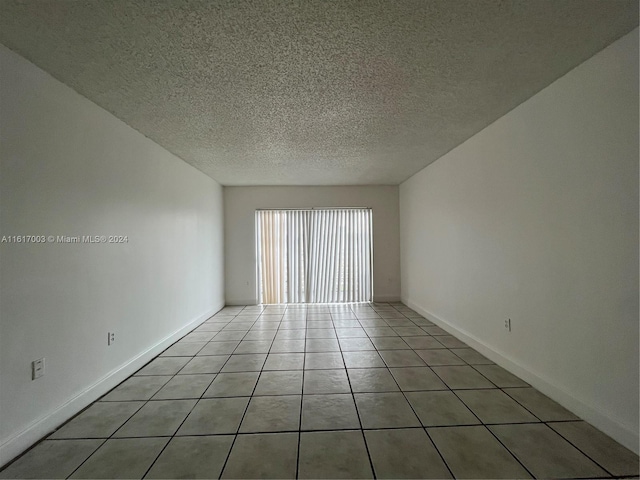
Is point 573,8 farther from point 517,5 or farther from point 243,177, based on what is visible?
point 243,177

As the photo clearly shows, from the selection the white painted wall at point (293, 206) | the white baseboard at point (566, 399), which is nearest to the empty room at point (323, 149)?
the white baseboard at point (566, 399)

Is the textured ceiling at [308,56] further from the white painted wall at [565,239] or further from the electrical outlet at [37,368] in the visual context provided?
the electrical outlet at [37,368]

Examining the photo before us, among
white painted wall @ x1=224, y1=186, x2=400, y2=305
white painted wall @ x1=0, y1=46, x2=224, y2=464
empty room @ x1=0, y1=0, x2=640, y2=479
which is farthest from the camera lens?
white painted wall @ x1=224, y1=186, x2=400, y2=305

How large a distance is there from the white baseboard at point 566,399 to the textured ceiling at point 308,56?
2.24 m

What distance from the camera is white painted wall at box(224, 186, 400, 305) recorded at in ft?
19.0

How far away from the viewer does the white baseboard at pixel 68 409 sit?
1.63 metres

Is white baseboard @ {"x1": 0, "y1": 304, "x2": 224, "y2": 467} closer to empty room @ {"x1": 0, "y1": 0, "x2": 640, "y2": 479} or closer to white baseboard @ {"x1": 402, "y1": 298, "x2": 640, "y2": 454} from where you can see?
empty room @ {"x1": 0, "y1": 0, "x2": 640, "y2": 479}

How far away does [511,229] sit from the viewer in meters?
2.59

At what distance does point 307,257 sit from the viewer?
5.86 meters

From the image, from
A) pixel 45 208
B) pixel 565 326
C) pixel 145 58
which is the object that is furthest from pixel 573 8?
pixel 45 208

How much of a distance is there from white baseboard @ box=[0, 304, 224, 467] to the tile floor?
0.17 ft

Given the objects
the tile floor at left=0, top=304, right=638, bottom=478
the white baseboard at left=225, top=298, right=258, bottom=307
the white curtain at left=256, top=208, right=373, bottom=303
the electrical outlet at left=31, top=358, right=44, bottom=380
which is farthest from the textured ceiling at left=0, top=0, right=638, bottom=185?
the white baseboard at left=225, top=298, right=258, bottom=307

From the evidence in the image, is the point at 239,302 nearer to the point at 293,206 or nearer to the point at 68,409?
the point at 293,206

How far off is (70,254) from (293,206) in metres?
4.02
